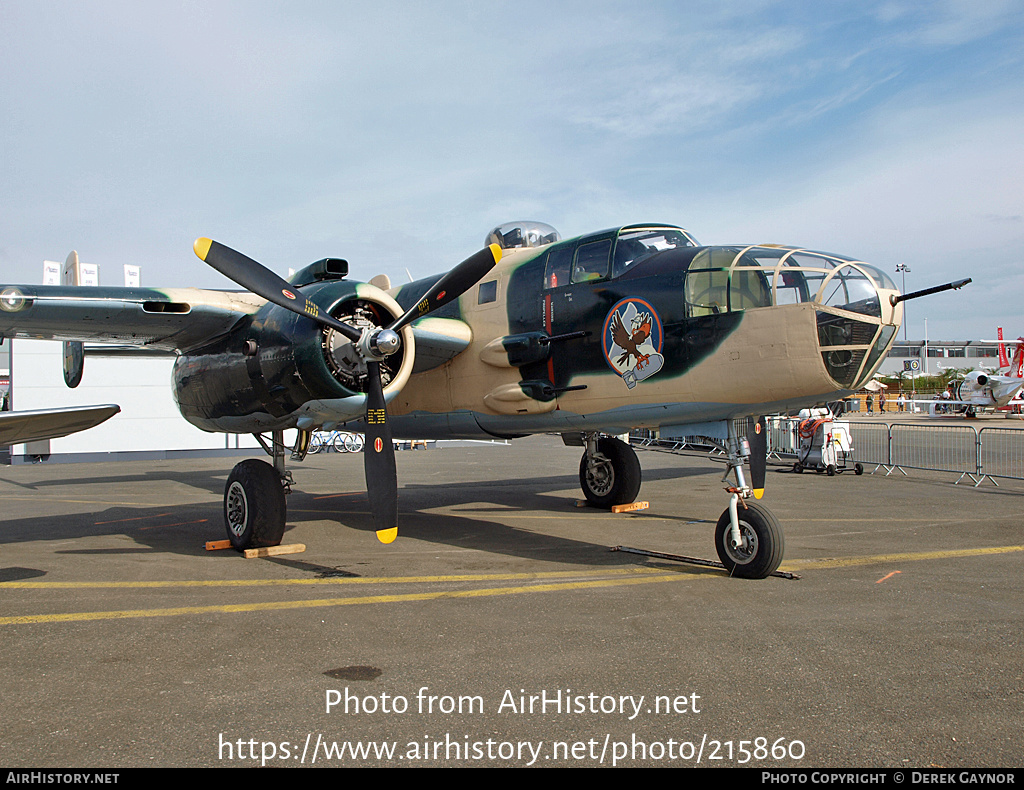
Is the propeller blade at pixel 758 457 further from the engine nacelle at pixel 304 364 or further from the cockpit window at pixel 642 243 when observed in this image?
the engine nacelle at pixel 304 364

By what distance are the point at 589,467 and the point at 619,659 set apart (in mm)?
8815

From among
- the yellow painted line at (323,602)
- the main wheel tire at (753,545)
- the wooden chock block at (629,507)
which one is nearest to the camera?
the yellow painted line at (323,602)

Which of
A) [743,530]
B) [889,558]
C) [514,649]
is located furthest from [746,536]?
[514,649]

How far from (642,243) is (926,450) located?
68.3 ft

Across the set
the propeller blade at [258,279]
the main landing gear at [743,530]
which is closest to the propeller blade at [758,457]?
the main landing gear at [743,530]

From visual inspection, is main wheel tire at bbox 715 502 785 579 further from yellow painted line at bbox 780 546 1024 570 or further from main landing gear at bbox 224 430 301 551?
main landing gear at bbox 224 430 301 551

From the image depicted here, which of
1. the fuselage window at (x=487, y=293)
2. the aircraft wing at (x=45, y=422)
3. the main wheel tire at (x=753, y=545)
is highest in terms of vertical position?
the fuselage window at (x=487, y=293)

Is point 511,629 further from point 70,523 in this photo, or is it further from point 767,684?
point 70,523

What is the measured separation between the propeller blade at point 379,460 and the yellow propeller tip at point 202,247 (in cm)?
217

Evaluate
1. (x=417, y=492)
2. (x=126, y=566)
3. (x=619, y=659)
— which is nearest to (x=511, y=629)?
(x=619, y=659)

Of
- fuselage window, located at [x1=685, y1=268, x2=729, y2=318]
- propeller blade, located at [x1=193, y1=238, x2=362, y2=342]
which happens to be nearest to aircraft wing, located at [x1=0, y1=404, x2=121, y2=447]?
propeller blade, located at [x1=193, y1=238, x2=362, y2=342]

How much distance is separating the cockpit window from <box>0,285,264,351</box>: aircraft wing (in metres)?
5.00

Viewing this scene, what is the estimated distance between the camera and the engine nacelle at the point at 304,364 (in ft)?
29.0

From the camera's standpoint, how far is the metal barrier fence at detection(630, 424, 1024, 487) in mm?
18828
